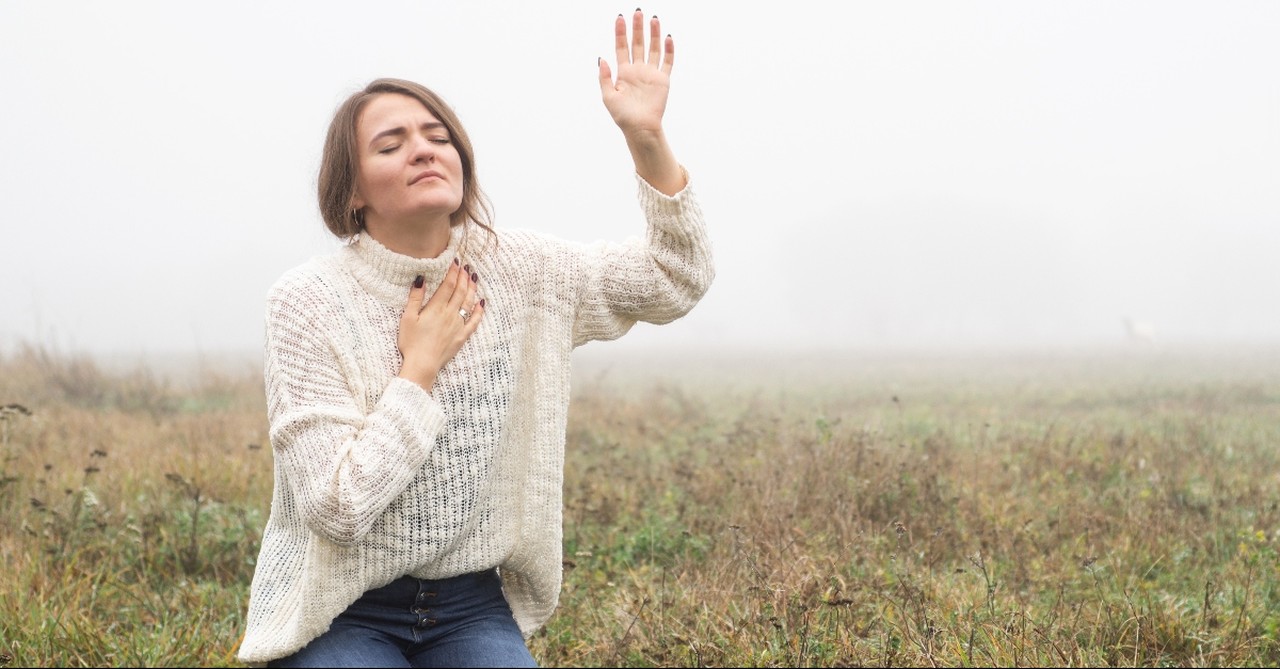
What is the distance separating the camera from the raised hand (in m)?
2.10

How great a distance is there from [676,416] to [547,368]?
8.41 m

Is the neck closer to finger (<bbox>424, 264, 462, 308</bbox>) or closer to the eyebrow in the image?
finger (<bbox>424, 264, 462, 308</bbox>)

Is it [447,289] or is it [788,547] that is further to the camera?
[788,547]

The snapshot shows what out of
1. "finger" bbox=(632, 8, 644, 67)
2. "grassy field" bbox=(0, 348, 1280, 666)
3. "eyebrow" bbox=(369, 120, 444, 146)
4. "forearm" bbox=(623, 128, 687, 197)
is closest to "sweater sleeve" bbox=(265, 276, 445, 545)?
"eyebrow" bbox=(369, 120, 444, 146)

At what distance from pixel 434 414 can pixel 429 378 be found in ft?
0.29

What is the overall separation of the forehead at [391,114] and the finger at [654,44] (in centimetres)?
51

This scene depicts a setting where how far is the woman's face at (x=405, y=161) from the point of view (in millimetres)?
2057

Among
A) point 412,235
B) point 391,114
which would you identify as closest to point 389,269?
point 412,235

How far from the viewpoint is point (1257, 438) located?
813 centimetres

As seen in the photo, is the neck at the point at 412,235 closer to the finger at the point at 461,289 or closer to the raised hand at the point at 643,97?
the finger at the point at 461,289

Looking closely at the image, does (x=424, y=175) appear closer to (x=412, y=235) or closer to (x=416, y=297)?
(x=412, y=235)

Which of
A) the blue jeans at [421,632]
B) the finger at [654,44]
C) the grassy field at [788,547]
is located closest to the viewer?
the blue jeans at [421,632]

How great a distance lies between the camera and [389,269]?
7.04ft

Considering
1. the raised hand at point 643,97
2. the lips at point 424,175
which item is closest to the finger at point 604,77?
the raised hand at point 643,97
